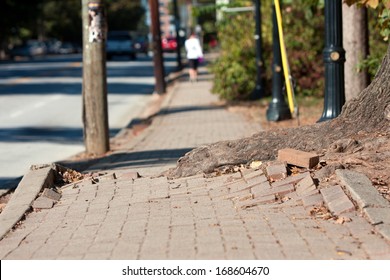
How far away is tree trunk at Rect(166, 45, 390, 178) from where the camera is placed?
28.6 ft

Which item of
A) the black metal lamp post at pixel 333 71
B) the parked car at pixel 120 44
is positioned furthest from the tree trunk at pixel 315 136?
the parked car at pixel 120 44

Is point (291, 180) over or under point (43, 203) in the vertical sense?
over

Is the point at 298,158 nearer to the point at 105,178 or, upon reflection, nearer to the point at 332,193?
the point at 332,193

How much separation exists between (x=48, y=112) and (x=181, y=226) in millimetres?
18693

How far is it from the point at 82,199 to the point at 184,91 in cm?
2266

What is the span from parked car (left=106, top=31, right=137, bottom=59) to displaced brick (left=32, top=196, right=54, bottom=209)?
180 ft

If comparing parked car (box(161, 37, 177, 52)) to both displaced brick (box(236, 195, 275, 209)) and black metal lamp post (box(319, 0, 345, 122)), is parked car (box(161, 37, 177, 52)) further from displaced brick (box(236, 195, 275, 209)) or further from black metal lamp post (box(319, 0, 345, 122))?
displaced brick (box(236, 195, 275, 209))

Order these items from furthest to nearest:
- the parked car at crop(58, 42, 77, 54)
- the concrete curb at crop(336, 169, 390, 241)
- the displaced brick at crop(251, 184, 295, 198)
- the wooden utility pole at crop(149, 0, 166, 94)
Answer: the parked car at crop(58, 42, 77, 54), the wooden utility pole at crop(149, 0, 166, 94), the displaced brick at crop(251, 184, 295, 198), the concrete curb at crop(336, 169, 390, 241)

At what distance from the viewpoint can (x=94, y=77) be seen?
1471cm

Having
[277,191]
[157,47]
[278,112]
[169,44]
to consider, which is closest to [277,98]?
[278,112]

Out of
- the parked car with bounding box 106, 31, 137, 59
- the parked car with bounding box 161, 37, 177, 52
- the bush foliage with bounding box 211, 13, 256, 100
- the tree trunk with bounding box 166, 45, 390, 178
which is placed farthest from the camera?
the parked car with bounding box 161, 37, 177, 52

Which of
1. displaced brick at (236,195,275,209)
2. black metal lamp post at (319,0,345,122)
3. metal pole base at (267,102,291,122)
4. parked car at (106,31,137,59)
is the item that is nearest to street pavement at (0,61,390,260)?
displaced brick at (236,195,275,209)

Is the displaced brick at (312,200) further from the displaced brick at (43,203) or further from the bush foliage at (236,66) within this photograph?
the bush foliage at (236,66)

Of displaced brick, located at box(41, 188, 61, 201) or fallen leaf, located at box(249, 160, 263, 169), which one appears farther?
displaced brick, located at box(41, 188, 61, 201)
